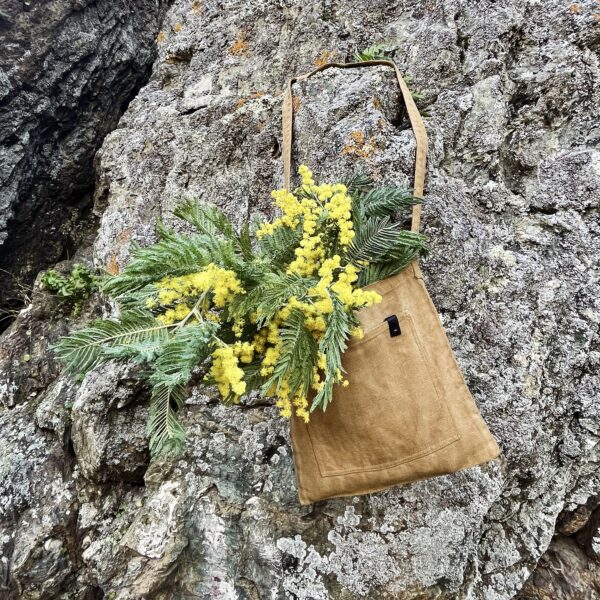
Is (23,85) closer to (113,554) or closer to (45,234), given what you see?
(45,234)

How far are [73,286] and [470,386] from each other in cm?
299

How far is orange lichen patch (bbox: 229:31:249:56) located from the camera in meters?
3.41

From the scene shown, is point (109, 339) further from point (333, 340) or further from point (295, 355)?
point (333, 340)

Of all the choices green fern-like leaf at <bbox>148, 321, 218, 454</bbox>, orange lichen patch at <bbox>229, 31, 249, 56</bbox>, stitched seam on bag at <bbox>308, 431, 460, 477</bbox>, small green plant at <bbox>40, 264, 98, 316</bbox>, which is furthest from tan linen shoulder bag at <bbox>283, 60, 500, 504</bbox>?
orange lichen patch at <bbox>229, 31, 249, 56</bbox>

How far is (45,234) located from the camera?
147 inches

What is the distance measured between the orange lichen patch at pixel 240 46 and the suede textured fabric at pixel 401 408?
265 cm

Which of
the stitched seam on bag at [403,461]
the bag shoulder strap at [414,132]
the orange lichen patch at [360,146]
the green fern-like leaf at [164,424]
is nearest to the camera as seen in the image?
the green fern-like leaf at [164,424]

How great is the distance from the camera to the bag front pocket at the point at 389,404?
1.65 m

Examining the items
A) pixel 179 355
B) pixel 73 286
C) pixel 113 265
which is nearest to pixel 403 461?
pixel 179 355

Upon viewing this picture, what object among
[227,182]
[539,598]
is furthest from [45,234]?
[539,598]

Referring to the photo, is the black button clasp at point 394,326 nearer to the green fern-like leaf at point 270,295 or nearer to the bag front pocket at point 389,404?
the bag front pocket at point 389,404

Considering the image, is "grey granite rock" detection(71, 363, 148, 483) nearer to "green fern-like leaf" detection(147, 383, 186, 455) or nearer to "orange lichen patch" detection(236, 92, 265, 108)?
"green fern-like leaf" detection(147, 383, 186, 455)

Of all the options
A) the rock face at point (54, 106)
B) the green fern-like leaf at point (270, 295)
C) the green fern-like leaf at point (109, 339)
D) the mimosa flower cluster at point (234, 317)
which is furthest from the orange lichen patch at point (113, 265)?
the green fern-like leaf at point (270, 295)

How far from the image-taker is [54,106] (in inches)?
141
